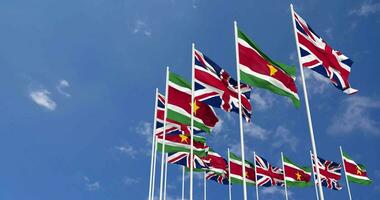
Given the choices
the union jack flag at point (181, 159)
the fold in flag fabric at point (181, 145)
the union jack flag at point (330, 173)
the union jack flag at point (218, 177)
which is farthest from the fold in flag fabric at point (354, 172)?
the fold in flag fabric at point (181, 145)

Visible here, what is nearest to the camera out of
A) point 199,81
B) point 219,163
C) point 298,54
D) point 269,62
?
point 298,54

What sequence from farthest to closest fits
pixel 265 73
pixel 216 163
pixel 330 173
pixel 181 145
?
pixel 330 173 → pixel 216 163 → pixel 181 145 → pixel 265 73

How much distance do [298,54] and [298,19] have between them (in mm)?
1921

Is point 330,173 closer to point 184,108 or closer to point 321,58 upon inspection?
point 184,108

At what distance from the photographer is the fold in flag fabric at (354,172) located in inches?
1355

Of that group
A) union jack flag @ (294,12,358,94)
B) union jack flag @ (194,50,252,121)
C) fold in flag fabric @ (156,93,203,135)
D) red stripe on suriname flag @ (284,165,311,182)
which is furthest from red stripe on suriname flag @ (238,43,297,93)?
red stripe on suriname flag @ (284,165,311,182)

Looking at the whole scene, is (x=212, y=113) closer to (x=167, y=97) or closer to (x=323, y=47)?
(x=167, y=97)

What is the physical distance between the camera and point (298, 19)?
54.7 feet

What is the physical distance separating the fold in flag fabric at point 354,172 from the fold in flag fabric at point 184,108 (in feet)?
62.8

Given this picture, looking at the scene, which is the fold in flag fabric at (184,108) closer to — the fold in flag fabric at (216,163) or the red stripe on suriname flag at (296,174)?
the fold in flag fabric at (216,163)

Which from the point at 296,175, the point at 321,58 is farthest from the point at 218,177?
the point at 321,58

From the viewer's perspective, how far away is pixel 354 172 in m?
34.7

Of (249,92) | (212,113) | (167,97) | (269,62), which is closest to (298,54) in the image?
(269,62)

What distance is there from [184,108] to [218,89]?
2910mm
